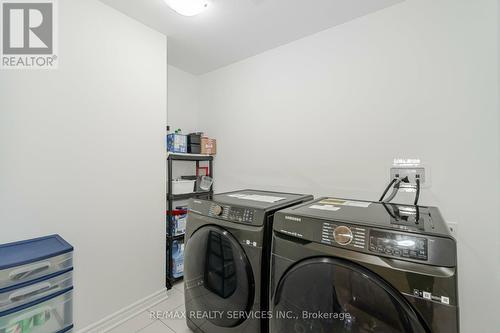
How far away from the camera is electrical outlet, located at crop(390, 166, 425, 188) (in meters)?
1.46

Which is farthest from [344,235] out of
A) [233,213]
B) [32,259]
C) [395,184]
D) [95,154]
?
[95,154]

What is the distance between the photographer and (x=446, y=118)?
4.51 ft

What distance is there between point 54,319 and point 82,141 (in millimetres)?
1070

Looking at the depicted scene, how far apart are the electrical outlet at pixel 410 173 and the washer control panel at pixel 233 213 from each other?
1121 millimetres

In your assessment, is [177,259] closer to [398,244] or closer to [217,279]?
[217,279]

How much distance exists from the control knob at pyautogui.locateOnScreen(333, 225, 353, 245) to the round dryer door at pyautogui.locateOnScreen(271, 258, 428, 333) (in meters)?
0.08

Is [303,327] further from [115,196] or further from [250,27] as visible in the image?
[250,27]

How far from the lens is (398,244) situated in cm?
75

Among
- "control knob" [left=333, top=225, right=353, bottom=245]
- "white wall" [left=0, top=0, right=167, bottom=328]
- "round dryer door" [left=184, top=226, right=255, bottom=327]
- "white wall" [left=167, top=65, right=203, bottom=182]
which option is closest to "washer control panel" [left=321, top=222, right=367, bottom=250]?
"control knob" [left=333, top=225, right=353, bottom=245]

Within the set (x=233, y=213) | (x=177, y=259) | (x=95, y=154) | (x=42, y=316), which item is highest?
(x=95, y=154)

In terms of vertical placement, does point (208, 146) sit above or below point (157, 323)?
above

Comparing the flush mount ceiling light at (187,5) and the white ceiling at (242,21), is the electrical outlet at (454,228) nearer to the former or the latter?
the white ceiling at (242,21)

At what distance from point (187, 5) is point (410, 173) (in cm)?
194

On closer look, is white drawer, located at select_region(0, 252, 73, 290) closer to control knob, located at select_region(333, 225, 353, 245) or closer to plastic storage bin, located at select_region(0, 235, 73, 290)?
plastic storage bin, located at select_region(0, 235, 73, 290)
